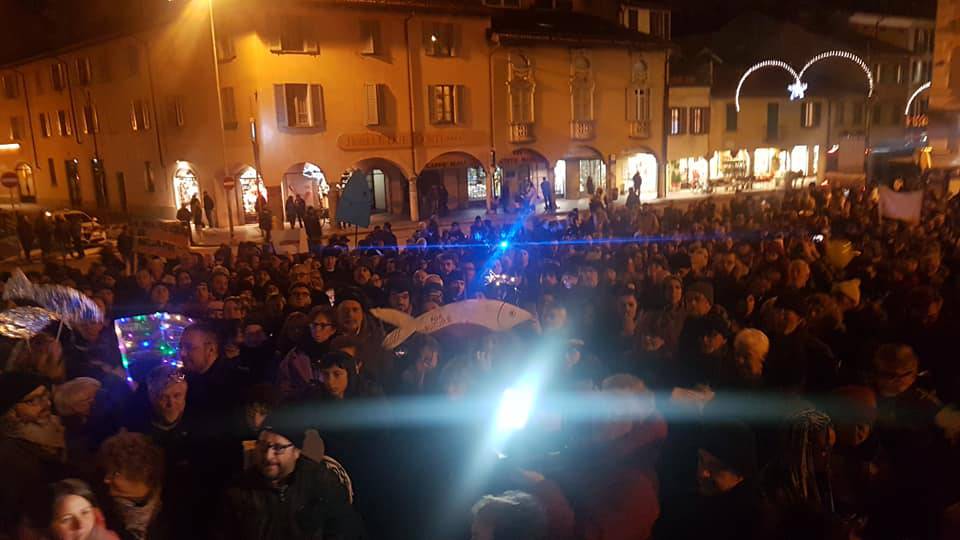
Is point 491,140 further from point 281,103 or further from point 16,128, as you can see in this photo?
point 16,128

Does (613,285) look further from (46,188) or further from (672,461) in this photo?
(46,188)

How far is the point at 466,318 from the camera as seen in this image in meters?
5.59

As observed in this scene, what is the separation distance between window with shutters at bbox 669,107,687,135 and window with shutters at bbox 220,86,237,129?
2200cm

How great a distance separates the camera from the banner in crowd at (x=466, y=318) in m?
5.55

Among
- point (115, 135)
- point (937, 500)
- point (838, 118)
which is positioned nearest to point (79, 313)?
point (937, 500)

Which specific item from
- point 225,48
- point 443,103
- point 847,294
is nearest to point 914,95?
point 443,103

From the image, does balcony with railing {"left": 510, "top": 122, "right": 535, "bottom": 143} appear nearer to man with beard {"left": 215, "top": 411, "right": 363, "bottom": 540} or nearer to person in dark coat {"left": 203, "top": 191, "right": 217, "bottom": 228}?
person in dark coat {"left": 203, "top": 191, "right": 217, "bottom": 228}

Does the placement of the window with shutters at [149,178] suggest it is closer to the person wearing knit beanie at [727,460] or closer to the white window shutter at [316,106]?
the white window shutter at [316,106]

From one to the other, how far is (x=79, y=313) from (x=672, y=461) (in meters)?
5.44

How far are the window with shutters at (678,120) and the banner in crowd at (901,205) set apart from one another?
84.2ft

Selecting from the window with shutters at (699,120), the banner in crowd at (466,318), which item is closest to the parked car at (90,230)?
the banner in crowd at (466,318)

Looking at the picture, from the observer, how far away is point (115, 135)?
32969 millimetres

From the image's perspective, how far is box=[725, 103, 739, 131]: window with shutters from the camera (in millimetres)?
39406

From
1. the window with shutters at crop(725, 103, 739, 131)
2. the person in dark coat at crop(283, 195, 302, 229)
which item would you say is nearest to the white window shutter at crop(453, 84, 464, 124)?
the person in dark coat at crop(283, 195, 302, 229)
